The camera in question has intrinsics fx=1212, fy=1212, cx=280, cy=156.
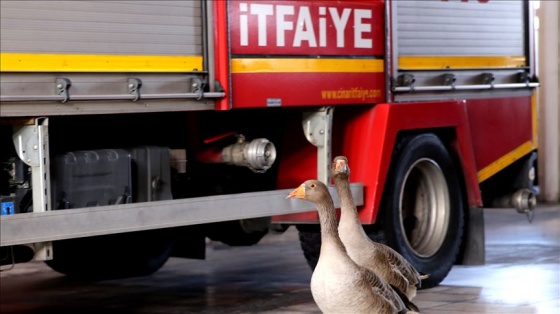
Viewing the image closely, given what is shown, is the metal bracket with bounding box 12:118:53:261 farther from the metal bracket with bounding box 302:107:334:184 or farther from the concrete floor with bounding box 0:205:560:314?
the metal bracket with bounding box 302:107:334:184

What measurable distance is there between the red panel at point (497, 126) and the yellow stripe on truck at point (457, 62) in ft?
0.98

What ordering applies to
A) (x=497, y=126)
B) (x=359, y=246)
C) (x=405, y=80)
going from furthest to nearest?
(x=497, y=126) < (x=405, y=80) < (x=359, y=246)

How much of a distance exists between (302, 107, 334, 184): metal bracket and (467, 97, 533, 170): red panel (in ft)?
5.70

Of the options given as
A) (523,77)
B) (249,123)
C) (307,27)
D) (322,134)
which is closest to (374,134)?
(322,134)

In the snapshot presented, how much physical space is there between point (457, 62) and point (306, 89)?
6.26 feet

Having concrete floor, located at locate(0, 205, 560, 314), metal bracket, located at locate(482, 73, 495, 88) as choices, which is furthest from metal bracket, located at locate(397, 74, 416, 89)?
concrete floor, located at locate(0, 205, 560, 314)

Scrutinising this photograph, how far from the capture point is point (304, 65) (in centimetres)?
841

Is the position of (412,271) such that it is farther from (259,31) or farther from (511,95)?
(511,95)

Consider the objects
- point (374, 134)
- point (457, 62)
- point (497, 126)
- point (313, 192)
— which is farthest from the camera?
point (497, 126)

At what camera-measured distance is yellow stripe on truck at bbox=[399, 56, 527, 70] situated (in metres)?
9.38

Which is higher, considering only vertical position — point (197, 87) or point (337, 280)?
point (197, 87)

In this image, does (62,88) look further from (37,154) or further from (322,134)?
(322,134)

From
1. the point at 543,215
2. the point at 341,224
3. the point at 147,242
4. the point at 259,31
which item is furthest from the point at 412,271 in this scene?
the point at 543,215

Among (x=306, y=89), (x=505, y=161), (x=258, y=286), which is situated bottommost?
(x=258, y=286)
